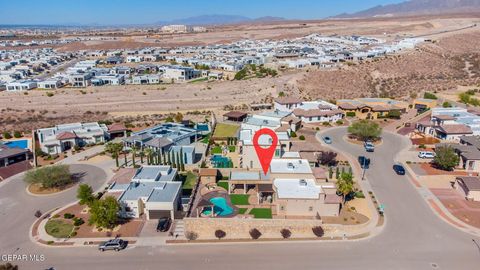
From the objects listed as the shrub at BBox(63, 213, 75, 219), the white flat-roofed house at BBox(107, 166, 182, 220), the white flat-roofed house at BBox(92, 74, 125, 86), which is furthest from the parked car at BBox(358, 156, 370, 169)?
the white flat-roofed house at BBox(92, 74, 125, 86)

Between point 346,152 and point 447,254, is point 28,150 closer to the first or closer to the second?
point 346,152

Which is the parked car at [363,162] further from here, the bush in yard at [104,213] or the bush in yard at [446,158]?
the bush in yard at [104,213]

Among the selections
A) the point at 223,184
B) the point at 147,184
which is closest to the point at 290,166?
the point at 223,184

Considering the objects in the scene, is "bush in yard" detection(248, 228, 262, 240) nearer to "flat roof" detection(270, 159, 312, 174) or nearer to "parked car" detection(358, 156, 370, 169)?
"flat roof" detection(270, 159, 312, 174)

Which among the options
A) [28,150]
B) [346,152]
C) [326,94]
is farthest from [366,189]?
[326,94]

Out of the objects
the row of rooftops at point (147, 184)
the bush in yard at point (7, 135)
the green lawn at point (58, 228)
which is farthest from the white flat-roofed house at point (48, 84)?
the green lawn at point (58, 228)

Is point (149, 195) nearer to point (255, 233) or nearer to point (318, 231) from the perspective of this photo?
point (255, 233)
